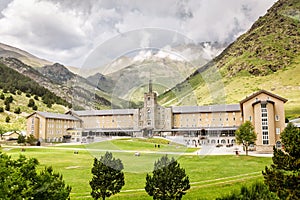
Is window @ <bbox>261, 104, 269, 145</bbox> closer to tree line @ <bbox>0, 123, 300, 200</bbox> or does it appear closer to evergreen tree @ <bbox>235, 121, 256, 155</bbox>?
evergreen tree @ <bbox>235, 121, 256, 155</bbox>

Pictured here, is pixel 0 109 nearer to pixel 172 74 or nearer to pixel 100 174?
pixel 100 174

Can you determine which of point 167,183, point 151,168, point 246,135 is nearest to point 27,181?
point 151,168

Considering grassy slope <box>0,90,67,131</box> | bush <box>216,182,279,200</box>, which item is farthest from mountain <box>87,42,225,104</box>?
grassy slope <box>0,90,67,131</box>

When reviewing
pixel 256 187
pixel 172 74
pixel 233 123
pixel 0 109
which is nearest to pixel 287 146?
pixel 256 187

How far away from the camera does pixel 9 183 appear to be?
13055 millimetres

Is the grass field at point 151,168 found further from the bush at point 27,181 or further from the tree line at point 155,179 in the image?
the bush at point 27,181

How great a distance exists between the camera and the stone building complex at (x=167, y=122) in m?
12.9

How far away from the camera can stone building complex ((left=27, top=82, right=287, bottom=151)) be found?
12.9 metres

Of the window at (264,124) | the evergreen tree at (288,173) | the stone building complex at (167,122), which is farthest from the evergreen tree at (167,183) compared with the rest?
the window at (264,124)

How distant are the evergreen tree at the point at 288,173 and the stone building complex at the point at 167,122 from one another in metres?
4.57

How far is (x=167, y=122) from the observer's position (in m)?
14.6

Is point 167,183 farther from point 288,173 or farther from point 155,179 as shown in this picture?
point 288,173

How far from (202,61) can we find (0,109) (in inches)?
6718

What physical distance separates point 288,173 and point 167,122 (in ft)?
30.1
